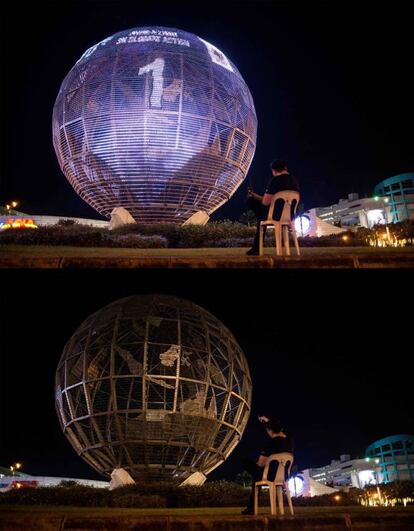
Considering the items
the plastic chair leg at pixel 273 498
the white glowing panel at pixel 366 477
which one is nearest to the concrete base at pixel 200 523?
the plastic chair leg at pixel 273 498

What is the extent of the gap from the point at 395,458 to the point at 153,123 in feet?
159

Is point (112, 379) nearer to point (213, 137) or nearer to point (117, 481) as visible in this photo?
point (117, 481)

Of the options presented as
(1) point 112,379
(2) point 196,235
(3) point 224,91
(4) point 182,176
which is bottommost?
(1) point 112,379

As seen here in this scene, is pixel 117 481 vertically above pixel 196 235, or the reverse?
pixel 196 235

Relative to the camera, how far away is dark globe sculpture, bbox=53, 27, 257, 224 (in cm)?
1830

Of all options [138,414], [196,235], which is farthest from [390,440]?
[138,414]

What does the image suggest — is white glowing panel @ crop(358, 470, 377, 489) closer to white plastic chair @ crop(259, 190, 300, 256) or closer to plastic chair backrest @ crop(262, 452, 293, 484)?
white plastic chair @ crop(259, 190, 300, 256)

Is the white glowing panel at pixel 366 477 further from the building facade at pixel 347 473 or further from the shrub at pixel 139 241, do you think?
the shrub at pixel 139 241

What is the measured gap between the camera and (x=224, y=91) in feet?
63.3

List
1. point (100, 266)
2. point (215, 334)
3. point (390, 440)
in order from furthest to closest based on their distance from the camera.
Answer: point (390, 440) < point (215, 334) < point (100, 266)

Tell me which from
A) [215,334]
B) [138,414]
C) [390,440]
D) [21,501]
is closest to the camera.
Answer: [21,501]

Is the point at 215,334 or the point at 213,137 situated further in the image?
the point at 213,137

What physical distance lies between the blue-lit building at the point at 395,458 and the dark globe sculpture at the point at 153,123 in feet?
146

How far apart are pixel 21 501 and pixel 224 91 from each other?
556 inches
